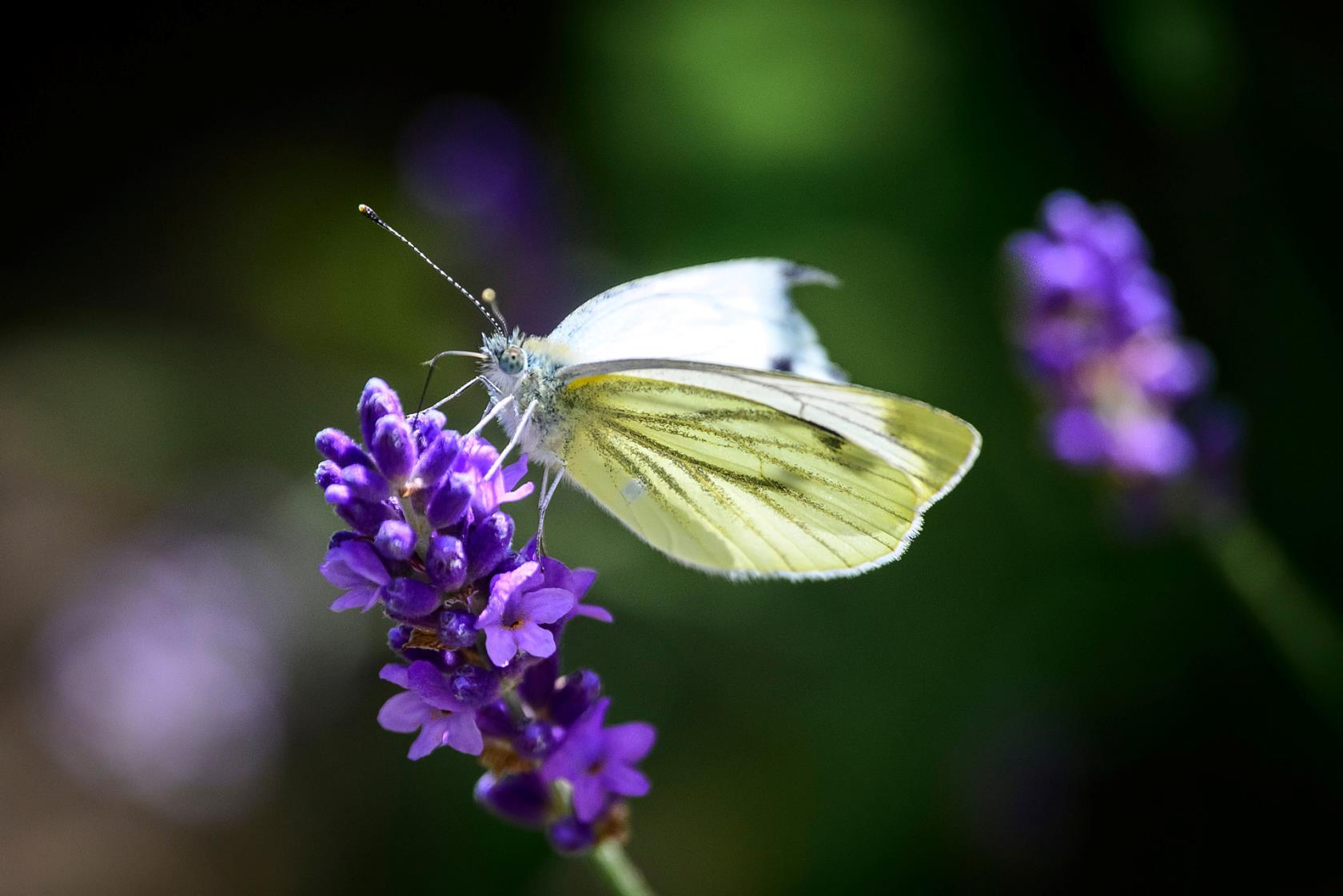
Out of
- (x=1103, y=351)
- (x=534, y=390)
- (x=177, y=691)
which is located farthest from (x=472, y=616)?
(x=177, y=691)

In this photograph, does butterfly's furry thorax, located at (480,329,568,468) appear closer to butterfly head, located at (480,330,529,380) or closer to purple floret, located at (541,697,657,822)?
butterfly head, located at (480,330,529,380)

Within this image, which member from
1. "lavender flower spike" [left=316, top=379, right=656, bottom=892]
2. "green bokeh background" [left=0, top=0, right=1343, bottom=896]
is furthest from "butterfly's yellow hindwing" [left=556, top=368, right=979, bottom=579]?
"green bokeh background" [left=0, top=0, right=1343, bottom=896]

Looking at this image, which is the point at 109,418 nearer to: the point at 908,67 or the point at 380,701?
the point at 380,701

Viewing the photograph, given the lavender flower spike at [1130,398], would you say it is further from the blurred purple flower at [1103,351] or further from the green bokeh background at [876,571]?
the green bokeh background at [876,571]

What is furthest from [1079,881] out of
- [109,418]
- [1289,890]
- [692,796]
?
[109,418]

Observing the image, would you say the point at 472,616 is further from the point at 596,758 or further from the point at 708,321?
the point at 708,321

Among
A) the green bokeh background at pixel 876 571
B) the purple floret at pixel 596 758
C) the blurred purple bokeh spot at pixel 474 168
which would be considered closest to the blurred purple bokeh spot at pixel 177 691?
the green bokeh background at pixel 876 571
